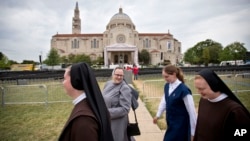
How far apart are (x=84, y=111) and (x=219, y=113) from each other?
1.59 metres

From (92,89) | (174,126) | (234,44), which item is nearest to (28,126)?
(174,126)

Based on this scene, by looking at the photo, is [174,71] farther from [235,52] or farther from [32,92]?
[235,52]

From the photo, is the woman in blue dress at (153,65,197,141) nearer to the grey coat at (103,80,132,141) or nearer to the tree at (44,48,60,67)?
the grey coat at (103,80,132,141)

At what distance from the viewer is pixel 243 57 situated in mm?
62562

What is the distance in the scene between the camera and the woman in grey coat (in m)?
3.58

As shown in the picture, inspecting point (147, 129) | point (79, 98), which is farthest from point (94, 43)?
point (79, 98)

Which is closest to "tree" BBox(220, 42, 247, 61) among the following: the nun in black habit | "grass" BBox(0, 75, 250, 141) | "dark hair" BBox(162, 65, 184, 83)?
"grass" BBox(0, 75, 250, 141)

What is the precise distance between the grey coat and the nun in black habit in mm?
1239

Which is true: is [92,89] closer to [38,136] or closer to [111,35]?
[38,136]

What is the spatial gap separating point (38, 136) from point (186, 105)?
14.9ft

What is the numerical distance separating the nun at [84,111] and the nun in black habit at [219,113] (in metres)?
1.31

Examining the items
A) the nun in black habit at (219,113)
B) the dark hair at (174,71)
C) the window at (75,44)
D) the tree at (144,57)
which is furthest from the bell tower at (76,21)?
the nun in black habit at (219,113)

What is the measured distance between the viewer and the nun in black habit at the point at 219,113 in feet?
7.48

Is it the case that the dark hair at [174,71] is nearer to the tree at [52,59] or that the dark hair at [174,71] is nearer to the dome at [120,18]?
the tree at [52,59]
